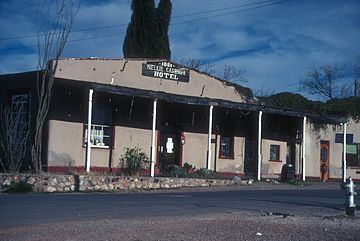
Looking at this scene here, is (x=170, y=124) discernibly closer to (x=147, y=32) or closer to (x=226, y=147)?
(x=226, y=147)

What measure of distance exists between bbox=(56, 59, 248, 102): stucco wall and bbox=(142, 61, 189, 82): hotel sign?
207 mm

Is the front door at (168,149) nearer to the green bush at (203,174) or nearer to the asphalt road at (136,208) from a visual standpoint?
the green bush at (203,174)

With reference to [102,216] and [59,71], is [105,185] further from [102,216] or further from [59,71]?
[102,216]

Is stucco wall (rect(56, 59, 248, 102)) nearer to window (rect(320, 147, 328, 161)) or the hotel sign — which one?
the hotel sign

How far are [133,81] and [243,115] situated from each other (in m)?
7.23

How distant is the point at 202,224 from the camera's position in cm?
1131

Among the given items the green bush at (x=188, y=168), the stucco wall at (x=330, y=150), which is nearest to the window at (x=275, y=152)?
the stucco wall at (x=330, y=150)

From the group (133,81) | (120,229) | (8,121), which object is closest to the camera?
(120,229)

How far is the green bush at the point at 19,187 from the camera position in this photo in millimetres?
19828

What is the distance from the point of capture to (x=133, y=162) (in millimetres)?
25188

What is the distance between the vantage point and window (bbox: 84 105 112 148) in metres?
25.6

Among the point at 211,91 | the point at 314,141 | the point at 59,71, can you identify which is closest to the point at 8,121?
the point at 59,71

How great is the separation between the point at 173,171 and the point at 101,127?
13.0 ft

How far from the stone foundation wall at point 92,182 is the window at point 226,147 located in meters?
5.65
